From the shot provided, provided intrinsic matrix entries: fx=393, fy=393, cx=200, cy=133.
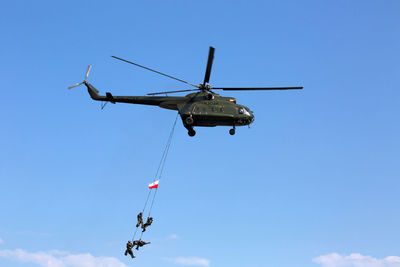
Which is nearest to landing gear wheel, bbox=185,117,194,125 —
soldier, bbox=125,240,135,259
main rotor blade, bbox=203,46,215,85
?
main rotor blade, bbox=203,46,215,85

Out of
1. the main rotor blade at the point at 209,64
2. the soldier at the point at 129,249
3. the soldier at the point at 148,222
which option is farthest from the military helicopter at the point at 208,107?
the soldier at the point at 129,249

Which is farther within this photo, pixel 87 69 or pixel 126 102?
pixel 87 69

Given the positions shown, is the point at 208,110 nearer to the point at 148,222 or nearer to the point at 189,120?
the point at 189,120

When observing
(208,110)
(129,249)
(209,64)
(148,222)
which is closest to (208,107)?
(208,110)

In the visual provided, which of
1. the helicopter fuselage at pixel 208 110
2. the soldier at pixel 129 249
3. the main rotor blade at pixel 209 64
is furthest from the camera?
the helicopter fuselage at pixel 208 110

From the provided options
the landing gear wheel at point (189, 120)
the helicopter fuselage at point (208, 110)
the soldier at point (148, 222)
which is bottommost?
the soldier at point (148, 222)

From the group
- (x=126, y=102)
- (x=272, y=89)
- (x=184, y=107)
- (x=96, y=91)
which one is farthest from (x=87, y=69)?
(x=272, y=89)

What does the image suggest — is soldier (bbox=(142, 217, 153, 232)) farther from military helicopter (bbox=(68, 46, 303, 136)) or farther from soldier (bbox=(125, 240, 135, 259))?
military helicopter (bbox=(68, 46, 303, 136))

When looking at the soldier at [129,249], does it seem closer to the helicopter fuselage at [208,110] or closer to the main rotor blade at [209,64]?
the helicopter fuselage at [208,110]

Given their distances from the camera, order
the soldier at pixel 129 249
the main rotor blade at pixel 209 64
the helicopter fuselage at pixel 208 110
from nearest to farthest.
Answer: the soldier at pixel 129 249
the main rotor blade at pixel 209 64
the helicopter fuselage at pixel 208 110

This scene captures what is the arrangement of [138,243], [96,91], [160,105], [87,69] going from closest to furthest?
[138,243], [160,105], [96,91], [87,69]

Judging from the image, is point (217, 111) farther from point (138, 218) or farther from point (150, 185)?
point (138, 218)

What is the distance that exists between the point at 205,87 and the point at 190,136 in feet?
13.0

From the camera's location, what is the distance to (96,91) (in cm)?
3419
